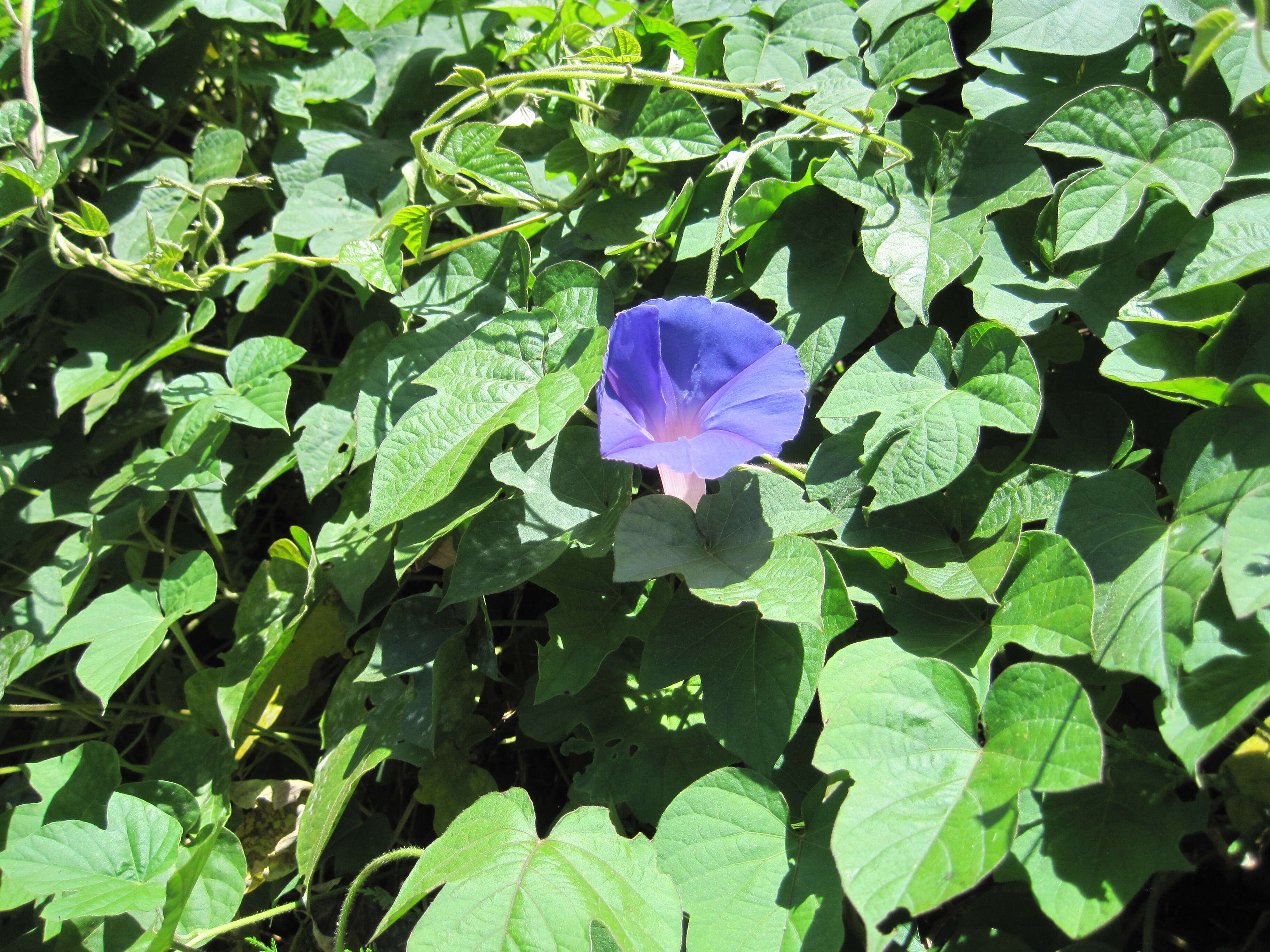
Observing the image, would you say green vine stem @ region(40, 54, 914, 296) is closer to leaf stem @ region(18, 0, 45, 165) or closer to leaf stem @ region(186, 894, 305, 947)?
leaf stem @ region(18, 0, 45, 165)

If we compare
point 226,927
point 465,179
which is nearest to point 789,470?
point 465,179

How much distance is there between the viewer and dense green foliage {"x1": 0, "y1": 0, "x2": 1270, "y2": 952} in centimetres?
111

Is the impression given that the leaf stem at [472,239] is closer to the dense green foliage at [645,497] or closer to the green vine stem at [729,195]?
the dense green foliage at [645,497]

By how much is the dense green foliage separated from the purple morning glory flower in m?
0.08

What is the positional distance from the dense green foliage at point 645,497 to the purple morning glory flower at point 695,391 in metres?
0.08

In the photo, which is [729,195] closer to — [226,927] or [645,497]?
[645,497]

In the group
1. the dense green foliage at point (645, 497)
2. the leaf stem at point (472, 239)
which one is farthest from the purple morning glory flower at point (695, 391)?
the leaf stem at point (472, 239)

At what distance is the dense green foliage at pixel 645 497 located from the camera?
3.63ft

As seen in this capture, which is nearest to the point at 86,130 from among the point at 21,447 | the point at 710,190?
the point at 21,447

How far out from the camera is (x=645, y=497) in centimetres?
126

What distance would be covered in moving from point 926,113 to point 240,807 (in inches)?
74.8

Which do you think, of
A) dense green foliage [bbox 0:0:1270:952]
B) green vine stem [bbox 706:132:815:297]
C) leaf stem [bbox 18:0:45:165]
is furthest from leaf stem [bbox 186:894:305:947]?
leaf stem [bbox 18:0:45:165]

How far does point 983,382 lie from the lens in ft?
4.03

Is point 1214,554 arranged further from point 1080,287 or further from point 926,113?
point 926,113
